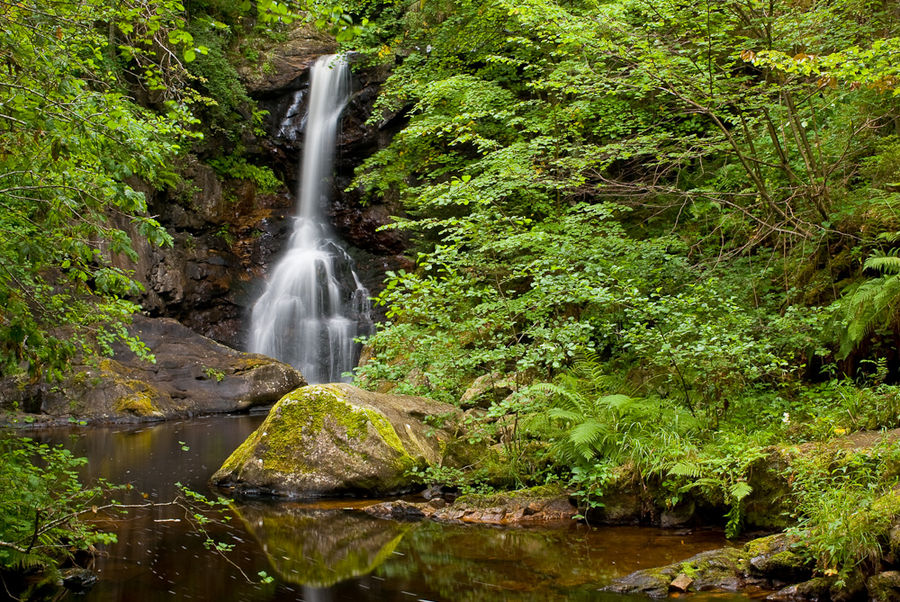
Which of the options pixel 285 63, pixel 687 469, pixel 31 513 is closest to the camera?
pixel 31 513

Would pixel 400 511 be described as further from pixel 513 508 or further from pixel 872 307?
pixel 872 307

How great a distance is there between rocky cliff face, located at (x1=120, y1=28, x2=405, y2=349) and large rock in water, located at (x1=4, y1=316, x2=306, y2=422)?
2.30 metres

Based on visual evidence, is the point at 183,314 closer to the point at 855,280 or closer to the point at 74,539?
the point at 74,539

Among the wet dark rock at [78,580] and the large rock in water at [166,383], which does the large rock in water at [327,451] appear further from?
the large rock in water at [166,383]

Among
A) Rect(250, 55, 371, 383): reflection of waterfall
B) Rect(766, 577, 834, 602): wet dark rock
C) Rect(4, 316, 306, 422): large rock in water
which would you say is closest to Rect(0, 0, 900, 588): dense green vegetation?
Rect(766, 577, 834, 602): wet dark rock

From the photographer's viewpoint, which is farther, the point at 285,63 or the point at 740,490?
the point at 285,63

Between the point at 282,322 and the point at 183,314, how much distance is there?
282cm

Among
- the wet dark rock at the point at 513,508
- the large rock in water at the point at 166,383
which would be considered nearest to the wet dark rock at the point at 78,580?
the wet dark rock at the point at 513,508

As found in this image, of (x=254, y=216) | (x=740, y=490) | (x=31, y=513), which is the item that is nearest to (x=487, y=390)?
(x=740, y=490)

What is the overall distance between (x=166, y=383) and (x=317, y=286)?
6067 mm

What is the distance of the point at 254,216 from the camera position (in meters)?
21.5

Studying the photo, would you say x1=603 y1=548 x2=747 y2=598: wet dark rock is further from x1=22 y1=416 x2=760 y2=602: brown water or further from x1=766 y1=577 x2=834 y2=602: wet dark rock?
x1=766 y1=577 x2=834 y2=602: wet dark rock

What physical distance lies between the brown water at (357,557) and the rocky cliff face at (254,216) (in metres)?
12.5

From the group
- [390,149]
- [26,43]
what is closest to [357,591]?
[26,43]
